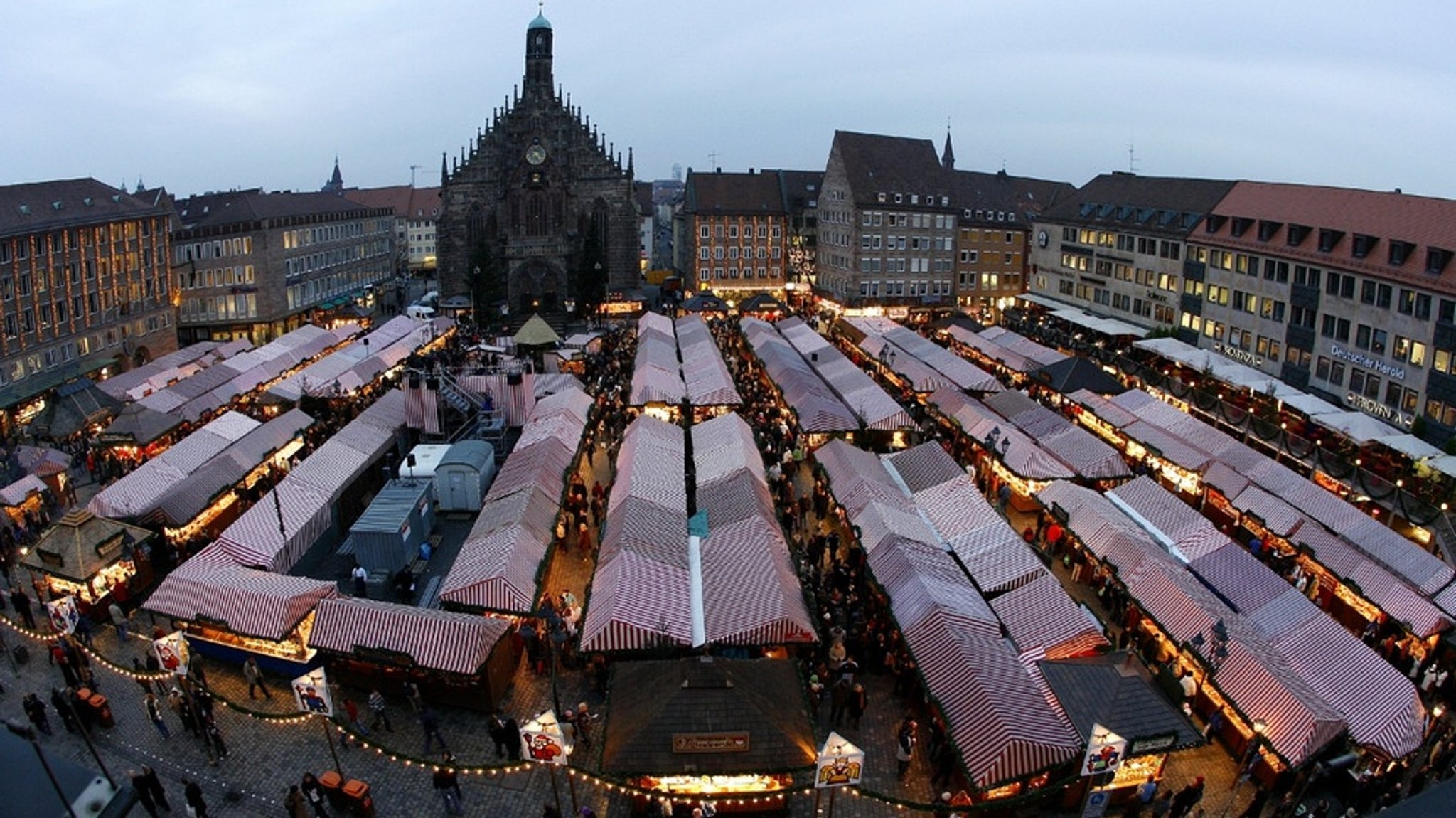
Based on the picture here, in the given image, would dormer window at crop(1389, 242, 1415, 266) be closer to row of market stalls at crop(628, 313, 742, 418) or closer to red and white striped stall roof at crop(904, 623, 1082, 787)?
row of market stalls at crop(628, 313, 742, 418)

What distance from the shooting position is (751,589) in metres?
18.8

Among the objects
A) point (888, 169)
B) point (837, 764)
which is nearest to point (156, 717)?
point (837, 764)

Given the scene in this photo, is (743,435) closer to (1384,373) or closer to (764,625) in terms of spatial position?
(764,625)

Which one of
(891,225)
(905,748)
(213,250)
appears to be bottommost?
(905,748)

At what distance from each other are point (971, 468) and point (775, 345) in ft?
51.7

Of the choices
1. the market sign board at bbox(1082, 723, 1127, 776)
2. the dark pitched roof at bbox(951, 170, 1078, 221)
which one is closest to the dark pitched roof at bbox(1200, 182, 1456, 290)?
the dark pitched roof at bbox(951, 170, 1078, 221)

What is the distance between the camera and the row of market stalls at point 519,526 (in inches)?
742

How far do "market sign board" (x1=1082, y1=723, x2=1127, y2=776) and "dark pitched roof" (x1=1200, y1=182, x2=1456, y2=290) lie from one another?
28940mm

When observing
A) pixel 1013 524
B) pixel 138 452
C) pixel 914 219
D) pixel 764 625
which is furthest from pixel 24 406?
pixel 914 219

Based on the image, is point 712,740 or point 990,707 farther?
point 990,707

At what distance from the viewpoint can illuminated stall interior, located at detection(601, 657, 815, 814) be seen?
1388 centimetres

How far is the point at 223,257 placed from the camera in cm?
5631

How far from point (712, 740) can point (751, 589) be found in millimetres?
5085

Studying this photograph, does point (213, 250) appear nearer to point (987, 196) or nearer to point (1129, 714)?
point (987, 196)
